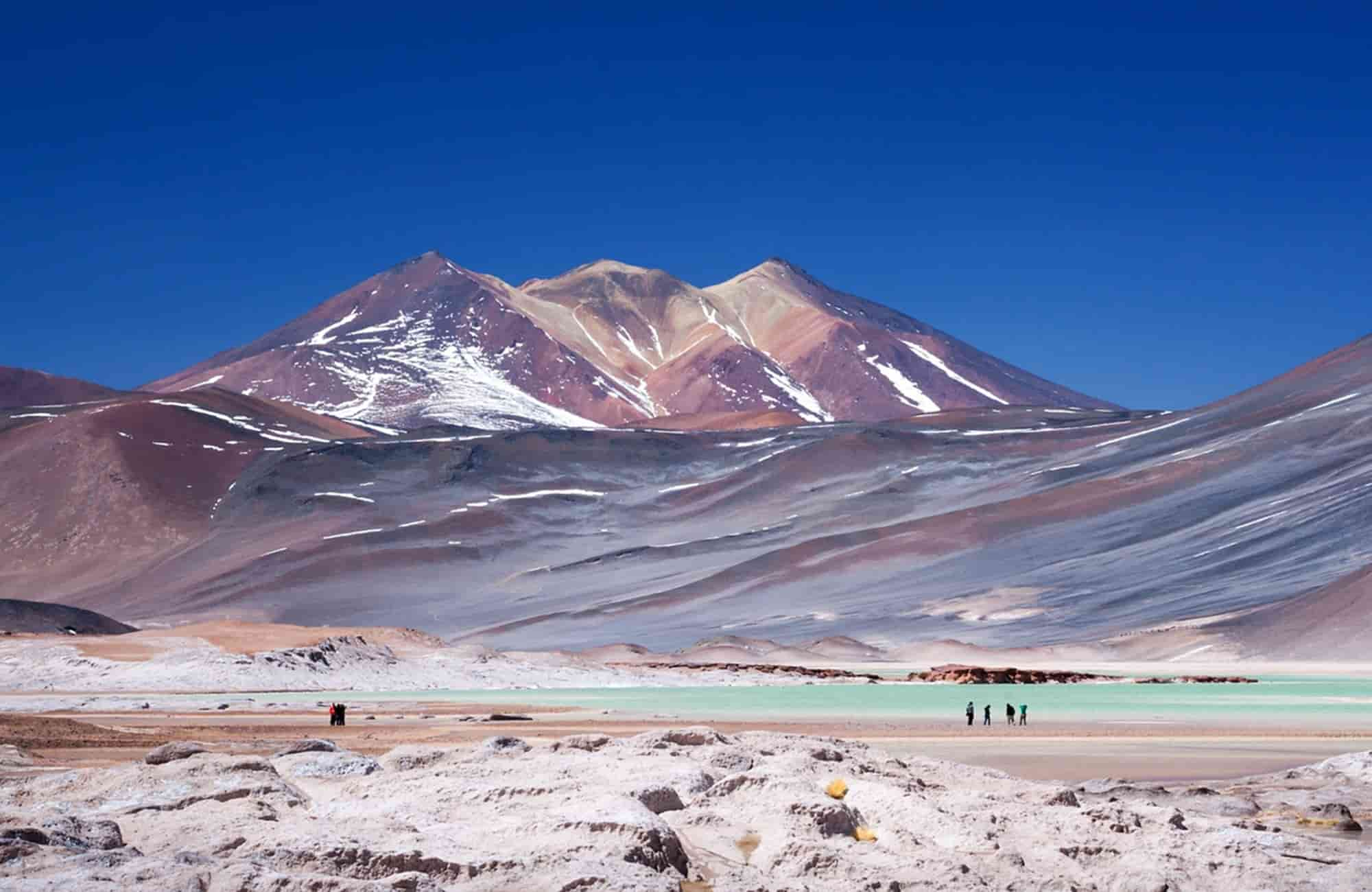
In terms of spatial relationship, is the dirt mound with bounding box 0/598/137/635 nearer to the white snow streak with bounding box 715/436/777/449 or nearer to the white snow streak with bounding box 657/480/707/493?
the white snow streak with bounding box 657/480/707/493

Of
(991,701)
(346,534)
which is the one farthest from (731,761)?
(346,534)

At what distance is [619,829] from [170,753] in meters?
7.02

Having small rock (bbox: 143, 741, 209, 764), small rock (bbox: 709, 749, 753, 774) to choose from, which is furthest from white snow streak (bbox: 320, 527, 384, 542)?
small rock (bbox: 709, 749, 753, 774)

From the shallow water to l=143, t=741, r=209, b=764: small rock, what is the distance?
72.0 feet

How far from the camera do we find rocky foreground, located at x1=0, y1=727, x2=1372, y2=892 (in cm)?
1172

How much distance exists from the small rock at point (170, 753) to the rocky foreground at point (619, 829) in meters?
0.03

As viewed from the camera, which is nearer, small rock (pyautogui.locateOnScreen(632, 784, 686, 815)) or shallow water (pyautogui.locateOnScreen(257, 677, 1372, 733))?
small rock (pyautogui.locateOnScreen(632, 784, 686, 815))

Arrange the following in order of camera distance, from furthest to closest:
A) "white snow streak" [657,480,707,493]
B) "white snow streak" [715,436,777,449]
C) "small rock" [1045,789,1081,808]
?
"white snow streak" [715,436,777,449] → "white snow streak" [657,480,707,493] → "small rock" [1045,789,1081,808]

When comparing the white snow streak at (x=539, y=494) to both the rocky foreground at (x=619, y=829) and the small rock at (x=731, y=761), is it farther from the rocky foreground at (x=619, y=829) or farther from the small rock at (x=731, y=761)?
the small rock at (x=731, y=761)

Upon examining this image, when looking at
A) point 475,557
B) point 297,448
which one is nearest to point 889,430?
point 475,557

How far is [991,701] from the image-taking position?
53.0 metres

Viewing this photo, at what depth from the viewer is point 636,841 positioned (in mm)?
12703

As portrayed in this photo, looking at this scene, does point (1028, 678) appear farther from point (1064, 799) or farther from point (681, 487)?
point (681, 487)

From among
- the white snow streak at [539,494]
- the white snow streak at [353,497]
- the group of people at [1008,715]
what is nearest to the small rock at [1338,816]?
the group of people at [1008,715]
